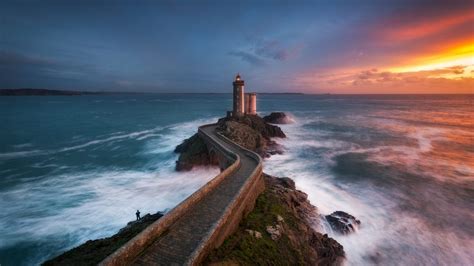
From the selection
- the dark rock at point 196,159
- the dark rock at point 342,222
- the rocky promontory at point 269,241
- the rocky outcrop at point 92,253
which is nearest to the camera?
the rocky outcrop at point 92,253

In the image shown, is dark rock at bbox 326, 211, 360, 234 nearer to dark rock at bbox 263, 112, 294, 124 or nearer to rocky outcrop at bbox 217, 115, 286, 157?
rocky outcrop at bbox 217, 115, 286, 157

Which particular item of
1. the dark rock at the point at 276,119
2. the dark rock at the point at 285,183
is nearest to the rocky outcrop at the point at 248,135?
the dark rock at the point at 285,183

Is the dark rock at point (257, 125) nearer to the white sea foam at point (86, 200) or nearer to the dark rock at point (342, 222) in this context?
the white sea foam at point (86, 200)

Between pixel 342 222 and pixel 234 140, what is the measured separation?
1595 centimetres

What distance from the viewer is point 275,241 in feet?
39.1

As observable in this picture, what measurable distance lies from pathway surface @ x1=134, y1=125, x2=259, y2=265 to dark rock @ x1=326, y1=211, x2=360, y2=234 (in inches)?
264

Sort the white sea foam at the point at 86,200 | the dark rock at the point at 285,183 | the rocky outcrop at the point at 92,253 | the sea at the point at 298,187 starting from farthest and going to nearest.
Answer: the dark rock at the point at 285,183 < the white sea foam at the point at 86,200 < the sea at the point at 298,187 < the rocky outcrop at the point at 92,253

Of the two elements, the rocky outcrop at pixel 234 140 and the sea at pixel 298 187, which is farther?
the rocky outcrop at pixel 234 140

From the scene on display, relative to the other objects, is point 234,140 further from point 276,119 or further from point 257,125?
point 276,119

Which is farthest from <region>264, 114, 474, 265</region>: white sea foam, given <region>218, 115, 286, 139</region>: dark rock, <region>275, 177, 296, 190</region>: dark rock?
<region>218, 115, 286, 139</region>: dark rock

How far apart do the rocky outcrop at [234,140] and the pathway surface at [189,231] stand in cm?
1413

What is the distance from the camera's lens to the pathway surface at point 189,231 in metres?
8.83

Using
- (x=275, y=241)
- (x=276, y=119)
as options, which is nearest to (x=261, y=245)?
(x=275, y=241)

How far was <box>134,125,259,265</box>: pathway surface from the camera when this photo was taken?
883 centimetres
